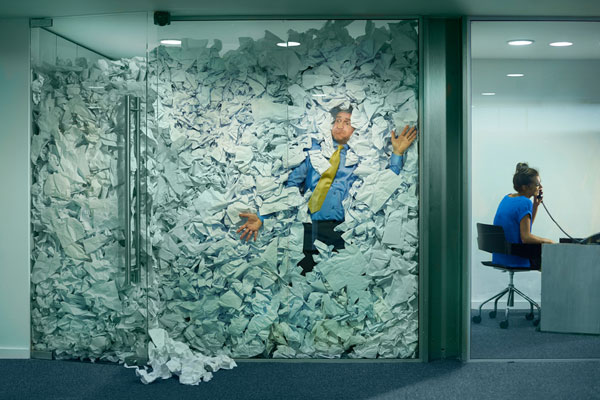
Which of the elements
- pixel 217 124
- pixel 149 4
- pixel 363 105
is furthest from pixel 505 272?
pixel 149 4

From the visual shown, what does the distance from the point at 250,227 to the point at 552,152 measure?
221cm

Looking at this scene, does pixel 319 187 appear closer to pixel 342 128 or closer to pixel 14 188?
pixel 342 128

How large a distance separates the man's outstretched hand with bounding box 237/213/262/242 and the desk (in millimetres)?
2065

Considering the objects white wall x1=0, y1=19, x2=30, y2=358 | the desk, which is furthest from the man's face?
white wall x1=0, y1=19, x2=30, y2=358

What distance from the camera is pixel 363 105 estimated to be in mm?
4555

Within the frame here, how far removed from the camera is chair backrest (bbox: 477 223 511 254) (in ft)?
15.3

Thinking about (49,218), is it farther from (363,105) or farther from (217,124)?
(363,105)

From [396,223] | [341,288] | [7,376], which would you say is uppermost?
[396,223]

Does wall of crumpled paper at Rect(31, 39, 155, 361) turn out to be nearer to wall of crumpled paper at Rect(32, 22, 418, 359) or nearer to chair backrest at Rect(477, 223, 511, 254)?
wall of crumpled paper at Rect(32, 22, 418, 359)

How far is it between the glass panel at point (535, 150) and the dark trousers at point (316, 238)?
100 cm

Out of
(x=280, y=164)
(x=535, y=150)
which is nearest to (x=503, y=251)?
(x=535, y=150)

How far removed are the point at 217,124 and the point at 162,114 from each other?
15.4 inches

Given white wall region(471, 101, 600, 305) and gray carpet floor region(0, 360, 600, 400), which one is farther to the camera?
white wall region(471, 101, 600, 305)

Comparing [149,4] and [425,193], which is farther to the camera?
[425,193]
